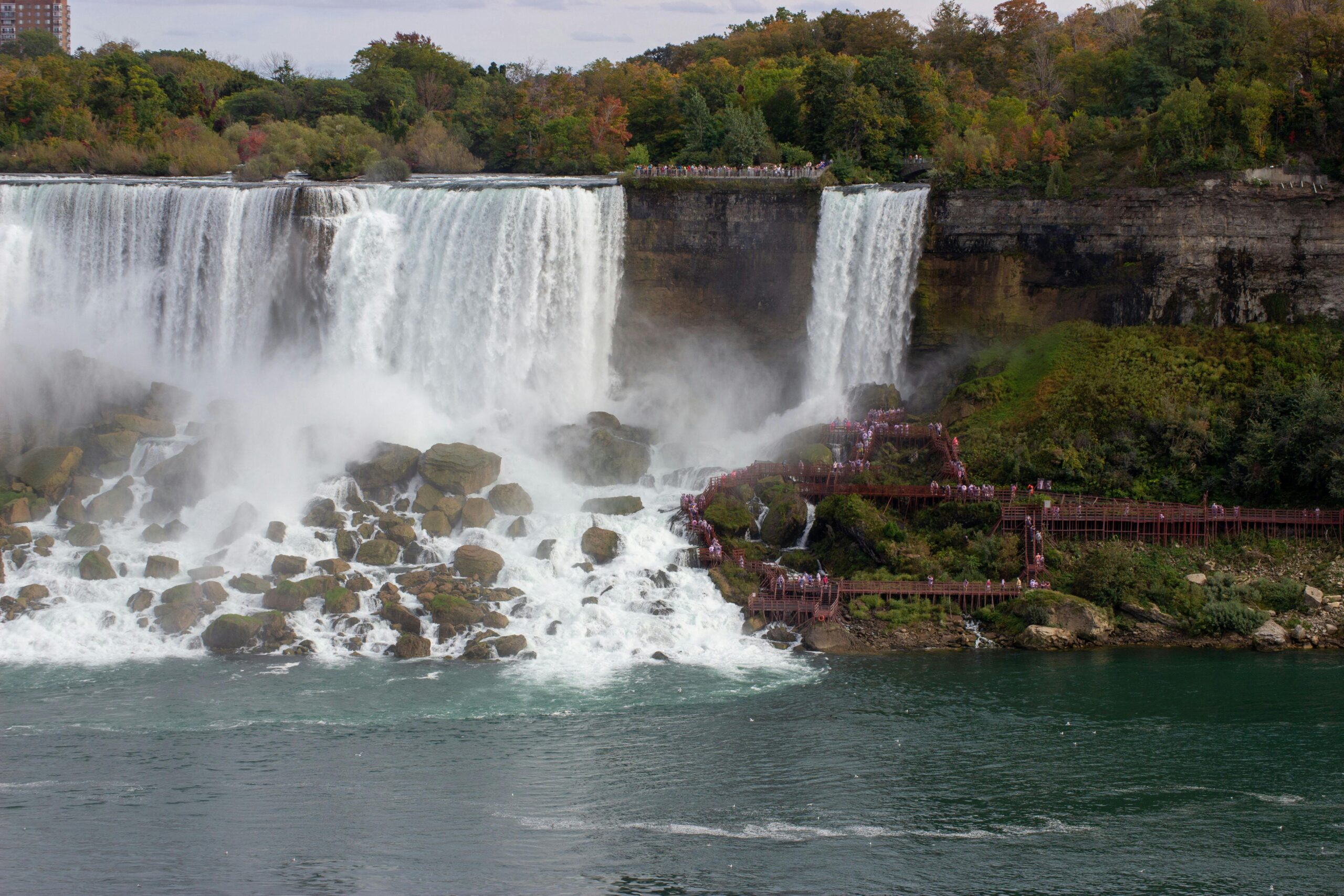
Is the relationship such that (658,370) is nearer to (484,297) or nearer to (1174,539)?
(484,297)

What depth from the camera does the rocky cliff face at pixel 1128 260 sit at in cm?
4334

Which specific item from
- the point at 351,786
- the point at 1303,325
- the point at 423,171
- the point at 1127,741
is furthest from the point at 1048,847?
the point at 423,171

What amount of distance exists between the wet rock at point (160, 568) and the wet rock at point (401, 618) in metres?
6.61

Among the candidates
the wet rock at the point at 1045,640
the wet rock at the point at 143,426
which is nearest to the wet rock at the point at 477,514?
the wet rock at the point at 143,426

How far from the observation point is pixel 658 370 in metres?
50.3

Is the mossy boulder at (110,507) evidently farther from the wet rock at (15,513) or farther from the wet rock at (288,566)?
the wet rock at (288,566)

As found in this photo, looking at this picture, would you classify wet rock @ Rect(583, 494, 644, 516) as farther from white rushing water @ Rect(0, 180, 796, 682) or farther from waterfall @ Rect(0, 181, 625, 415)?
waterfall @ Rect(0, 181, 625, 415)

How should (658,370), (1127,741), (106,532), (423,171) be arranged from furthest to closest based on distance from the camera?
(423,171)
(658,370)
(106,532)
(1127,741)

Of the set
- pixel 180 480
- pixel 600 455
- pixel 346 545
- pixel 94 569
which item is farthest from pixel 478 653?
pixel 180 480

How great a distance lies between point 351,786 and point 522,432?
2268cm

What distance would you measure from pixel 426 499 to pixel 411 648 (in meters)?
7.45

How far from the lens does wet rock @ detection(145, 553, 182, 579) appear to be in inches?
1485

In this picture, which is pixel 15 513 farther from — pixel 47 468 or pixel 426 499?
pixel 426 499

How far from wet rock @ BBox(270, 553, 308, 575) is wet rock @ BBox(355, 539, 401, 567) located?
155 cm
